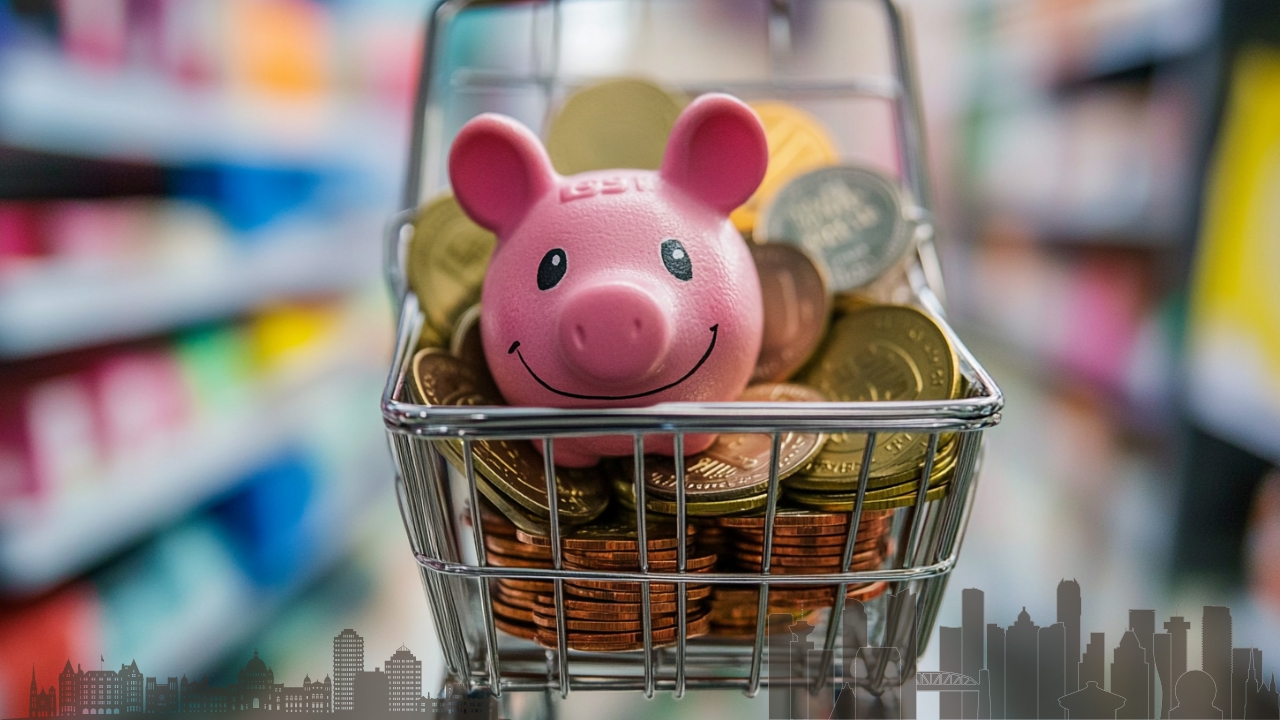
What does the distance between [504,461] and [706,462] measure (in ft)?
0.44

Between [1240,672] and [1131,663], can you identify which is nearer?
[1131,663]

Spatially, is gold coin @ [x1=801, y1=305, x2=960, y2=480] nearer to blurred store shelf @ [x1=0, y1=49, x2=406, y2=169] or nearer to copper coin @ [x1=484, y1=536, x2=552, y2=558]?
copper coin @ [x1=484, y1=536, x2=552, y2=558]

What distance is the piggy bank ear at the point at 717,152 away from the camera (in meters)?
0.58

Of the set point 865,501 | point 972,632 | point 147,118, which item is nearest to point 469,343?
point 865,501

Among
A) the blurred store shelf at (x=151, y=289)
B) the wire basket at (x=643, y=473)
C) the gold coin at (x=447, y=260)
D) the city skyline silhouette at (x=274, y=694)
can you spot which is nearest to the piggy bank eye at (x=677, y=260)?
the wire basket at (x=643, y=473)

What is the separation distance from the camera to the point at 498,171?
0.61m

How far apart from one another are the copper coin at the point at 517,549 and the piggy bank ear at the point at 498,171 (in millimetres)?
207

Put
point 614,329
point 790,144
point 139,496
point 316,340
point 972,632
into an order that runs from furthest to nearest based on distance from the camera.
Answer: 1. point 316,340
2. point 139,496
3. point 790,144
4. point 972,632
5. point 614,329

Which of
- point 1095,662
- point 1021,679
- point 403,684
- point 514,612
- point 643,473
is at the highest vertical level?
point 643,473

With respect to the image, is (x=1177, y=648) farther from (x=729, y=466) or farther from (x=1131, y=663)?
(x=729, y=466)

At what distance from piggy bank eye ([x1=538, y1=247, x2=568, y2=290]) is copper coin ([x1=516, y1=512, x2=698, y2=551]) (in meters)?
0.16

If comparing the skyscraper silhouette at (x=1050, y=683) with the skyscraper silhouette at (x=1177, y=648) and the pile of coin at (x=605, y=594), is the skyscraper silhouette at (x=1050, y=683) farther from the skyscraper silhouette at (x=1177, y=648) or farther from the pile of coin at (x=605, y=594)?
the pile of coin at (x=605, y=594)

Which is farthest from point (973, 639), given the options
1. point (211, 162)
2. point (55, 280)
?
point (211, 162)

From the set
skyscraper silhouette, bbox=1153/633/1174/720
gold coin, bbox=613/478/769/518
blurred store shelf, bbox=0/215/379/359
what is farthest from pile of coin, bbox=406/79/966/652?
blurred store shelf, bbox=0/215/379/359
